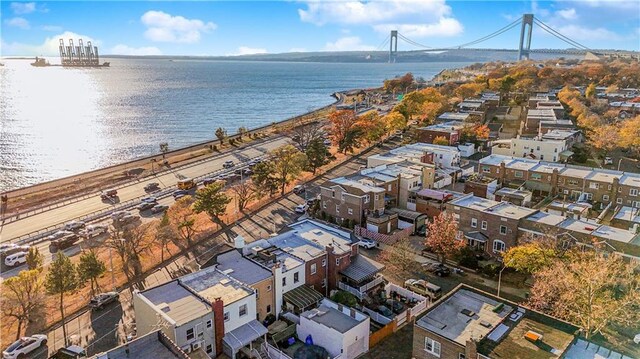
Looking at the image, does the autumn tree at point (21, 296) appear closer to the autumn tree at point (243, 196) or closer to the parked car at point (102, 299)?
the parked car at point (102, 299)

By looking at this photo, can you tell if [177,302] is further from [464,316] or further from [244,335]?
[464,316]

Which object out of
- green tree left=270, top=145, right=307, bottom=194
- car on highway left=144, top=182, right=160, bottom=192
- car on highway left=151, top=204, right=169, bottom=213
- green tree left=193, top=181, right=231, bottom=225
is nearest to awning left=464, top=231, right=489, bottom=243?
green tree left=270, top=145, right=307, bottom=194

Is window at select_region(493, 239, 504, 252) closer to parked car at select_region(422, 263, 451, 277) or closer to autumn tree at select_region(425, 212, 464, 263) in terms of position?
autumn tree at select_region(425, 212, 464, 263)

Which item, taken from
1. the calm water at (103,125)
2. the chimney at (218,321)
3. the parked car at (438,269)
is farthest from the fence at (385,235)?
the calm water at (103,125)

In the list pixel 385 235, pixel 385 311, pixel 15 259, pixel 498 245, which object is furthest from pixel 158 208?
pixel 498 245

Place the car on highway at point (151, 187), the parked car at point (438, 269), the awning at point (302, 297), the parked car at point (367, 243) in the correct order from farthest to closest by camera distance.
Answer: the car on highway at point (151, 187) < the parked car at point (367, 243) < the parked car at point (438, 269) < the awning at point (302, 297)

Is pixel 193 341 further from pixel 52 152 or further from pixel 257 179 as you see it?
pixel 52 152

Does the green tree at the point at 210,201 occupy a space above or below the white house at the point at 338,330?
above
